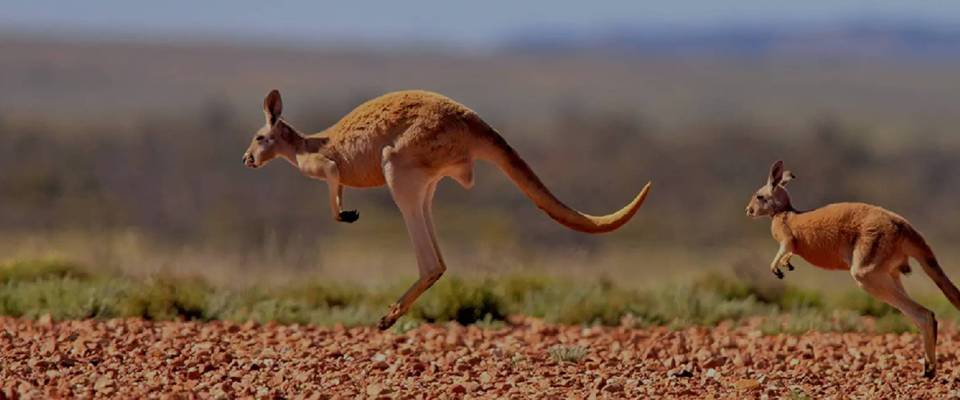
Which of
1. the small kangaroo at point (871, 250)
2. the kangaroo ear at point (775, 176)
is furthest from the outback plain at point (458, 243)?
the kangaroo ear at point (775, 176)

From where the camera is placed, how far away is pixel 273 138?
11.1m

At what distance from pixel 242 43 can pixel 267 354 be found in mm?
155606

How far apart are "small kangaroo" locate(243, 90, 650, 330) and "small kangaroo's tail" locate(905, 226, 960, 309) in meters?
1.75

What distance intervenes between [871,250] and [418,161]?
298 centimetres

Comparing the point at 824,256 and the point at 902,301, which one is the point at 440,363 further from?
the point at 902,301

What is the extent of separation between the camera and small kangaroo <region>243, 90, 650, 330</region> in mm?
10531

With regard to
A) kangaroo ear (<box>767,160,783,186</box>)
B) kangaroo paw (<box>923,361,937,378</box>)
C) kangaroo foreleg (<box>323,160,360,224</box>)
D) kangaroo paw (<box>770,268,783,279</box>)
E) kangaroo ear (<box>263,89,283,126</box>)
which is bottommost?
kangaroo paw (<box>923,361,937,378</box>)

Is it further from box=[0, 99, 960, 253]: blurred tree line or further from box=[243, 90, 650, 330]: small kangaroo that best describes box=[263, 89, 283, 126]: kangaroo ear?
box=[0, 99, 960, 253]: blurred tree line

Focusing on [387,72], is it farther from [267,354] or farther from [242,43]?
[267,354]

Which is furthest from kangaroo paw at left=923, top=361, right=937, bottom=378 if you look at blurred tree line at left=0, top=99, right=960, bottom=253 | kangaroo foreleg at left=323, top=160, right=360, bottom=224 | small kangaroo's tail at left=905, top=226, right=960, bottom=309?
blurred tree line at left=0, top=99, right=960, bottom=253

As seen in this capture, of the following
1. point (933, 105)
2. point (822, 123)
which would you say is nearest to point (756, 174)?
point (822, 123)

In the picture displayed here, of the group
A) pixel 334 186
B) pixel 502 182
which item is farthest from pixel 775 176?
pixel 502 182

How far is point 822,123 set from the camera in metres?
59.1

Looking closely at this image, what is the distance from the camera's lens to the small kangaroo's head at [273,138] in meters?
11.1
